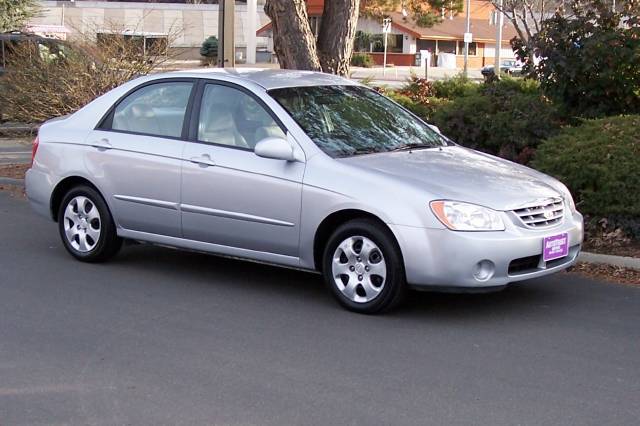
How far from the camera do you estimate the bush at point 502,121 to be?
10.9 metres

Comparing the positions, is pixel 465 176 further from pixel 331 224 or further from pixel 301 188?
pixel 301 188

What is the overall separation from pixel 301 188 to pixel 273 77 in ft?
4.47

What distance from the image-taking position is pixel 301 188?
23.2 feet

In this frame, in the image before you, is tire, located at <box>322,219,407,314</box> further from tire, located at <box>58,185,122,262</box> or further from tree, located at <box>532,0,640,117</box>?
tree, located at <box>532,0,640,117</box>

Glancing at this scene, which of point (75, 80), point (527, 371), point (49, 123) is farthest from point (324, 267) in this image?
point (75, 80)

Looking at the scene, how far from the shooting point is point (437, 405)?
5160 millimetres

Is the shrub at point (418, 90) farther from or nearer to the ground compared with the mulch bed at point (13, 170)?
farther from the ground

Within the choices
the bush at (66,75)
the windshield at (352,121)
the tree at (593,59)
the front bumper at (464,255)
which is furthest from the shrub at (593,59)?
the bush at (66,75)

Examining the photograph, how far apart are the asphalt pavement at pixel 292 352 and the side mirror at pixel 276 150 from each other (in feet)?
3.58

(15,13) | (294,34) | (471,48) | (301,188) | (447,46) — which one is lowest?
(301,188)

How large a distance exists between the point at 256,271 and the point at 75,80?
669 cm

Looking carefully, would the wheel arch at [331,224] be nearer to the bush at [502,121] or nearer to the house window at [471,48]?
the bush at [502,121]

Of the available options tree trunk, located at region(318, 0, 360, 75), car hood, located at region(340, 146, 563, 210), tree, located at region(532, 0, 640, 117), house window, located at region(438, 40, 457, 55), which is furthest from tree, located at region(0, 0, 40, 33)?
house window, located at region(438, 40, 457, 55)

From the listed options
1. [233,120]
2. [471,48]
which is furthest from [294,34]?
[471,48]
